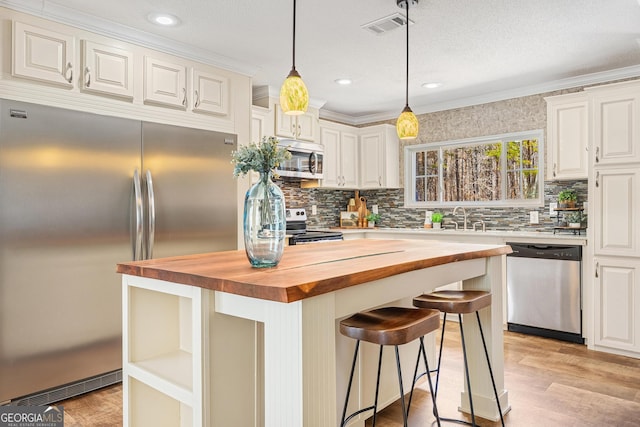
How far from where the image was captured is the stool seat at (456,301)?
2.03 m

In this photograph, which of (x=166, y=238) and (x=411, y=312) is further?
(x=166, y=238)

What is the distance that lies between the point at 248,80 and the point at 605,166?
10.1 feet

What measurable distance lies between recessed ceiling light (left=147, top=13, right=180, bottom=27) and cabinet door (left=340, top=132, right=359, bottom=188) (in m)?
2.77

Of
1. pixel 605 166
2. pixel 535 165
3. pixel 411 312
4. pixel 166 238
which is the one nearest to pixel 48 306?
pixel 166 238

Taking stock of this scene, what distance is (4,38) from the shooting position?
2.45 meters

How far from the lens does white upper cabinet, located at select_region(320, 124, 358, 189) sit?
16.9 feet

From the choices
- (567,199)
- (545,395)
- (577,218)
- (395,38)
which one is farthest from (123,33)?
(577,218)

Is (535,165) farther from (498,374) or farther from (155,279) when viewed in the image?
(155,279)

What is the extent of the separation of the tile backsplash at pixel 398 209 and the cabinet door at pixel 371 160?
1.24ft

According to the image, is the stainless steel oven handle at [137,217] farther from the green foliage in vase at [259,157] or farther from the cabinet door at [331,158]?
the cabinet door at [331,158]

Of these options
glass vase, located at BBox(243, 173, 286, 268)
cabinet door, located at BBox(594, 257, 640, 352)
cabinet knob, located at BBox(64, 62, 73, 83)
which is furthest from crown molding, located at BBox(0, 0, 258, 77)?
cabinet door, located at BBox(594, 257, 640, 352)

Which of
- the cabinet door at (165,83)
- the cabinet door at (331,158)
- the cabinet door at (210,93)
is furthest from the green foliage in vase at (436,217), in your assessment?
the cabinet door at (165,83)

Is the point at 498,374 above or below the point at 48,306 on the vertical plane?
below

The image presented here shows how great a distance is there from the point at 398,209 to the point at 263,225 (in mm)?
Answer: 4174
